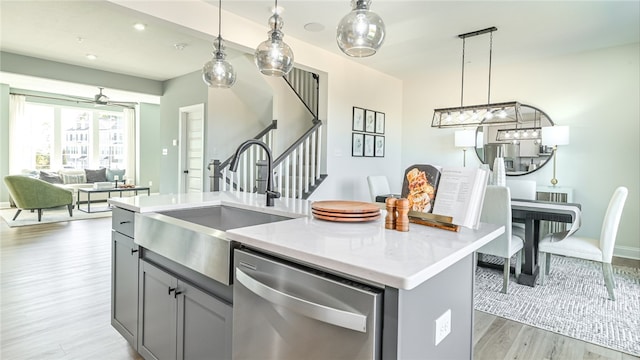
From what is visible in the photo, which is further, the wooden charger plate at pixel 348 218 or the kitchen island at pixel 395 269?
the wooden charger plate at pixel 348 218

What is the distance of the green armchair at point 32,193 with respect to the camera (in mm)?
5527

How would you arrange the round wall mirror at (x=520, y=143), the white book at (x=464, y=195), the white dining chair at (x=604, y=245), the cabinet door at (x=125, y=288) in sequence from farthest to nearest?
the round wall mirror at (x=520, y=143) < the white dining chair at (x=604, y=245) < the cabinet door at (x=125, y=288) < the white book at (x=464, y=195)

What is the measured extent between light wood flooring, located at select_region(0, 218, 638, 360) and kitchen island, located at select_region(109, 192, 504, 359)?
0.98 meters

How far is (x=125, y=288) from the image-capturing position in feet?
6.42

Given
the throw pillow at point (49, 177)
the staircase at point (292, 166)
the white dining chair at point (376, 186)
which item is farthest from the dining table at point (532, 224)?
the throw pillow at point (49, 177)

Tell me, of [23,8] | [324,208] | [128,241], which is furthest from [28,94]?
[324,208]

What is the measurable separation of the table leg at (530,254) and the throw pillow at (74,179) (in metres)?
9.66

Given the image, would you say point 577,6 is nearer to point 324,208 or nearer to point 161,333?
point 324,208

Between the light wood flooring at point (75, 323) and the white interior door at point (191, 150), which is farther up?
the white interior door at point (191, 150)

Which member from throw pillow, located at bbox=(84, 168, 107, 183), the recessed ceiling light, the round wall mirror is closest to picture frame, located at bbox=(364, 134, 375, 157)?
the round wall mirror

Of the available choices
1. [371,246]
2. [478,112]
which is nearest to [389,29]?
[478,112]

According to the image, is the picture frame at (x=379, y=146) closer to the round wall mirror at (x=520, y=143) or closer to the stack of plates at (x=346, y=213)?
the round wall mirror at (x=520, y=143)

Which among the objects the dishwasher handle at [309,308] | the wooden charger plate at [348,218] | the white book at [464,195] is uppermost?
the white book at [464,195]

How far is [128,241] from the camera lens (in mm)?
1903
